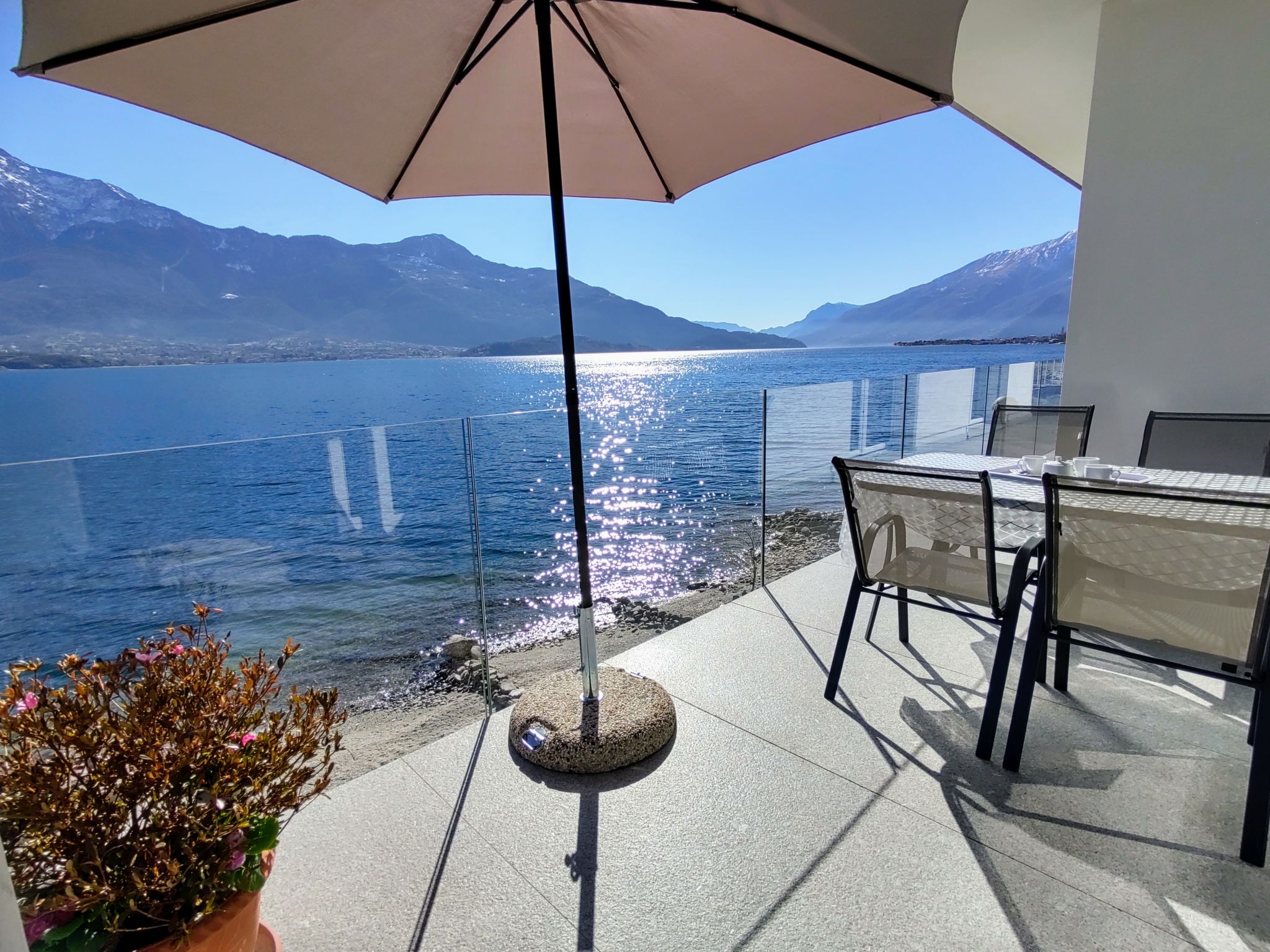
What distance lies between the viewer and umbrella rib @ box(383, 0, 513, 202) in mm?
1657

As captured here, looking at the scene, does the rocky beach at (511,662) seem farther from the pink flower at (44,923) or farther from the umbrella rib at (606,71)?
the umbrella rib at (606,71)

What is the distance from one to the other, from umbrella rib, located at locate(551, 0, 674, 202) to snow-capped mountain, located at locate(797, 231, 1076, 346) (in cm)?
5125

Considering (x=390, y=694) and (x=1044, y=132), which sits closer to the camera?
(x=390, y=694)

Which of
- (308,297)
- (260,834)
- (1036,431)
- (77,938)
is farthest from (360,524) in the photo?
(308,297)

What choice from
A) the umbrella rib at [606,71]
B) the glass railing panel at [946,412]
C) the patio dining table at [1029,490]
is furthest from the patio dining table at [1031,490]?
the glass railing panel at [946,412]

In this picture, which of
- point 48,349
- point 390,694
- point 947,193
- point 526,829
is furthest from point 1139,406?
point 48,349

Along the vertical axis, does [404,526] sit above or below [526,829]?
above

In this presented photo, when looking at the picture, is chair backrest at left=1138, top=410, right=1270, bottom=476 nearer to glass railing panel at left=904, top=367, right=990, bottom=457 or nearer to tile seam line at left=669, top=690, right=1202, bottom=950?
glass railing panel at left=904, top=367, right=990, bottom=457

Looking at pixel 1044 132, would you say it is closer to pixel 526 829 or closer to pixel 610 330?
pixel 526 829

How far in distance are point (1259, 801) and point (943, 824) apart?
2.39ft

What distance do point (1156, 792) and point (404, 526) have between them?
249cm

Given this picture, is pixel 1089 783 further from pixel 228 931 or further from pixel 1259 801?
pixel 228 931

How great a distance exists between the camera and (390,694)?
2.35m

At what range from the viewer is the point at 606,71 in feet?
6.45
